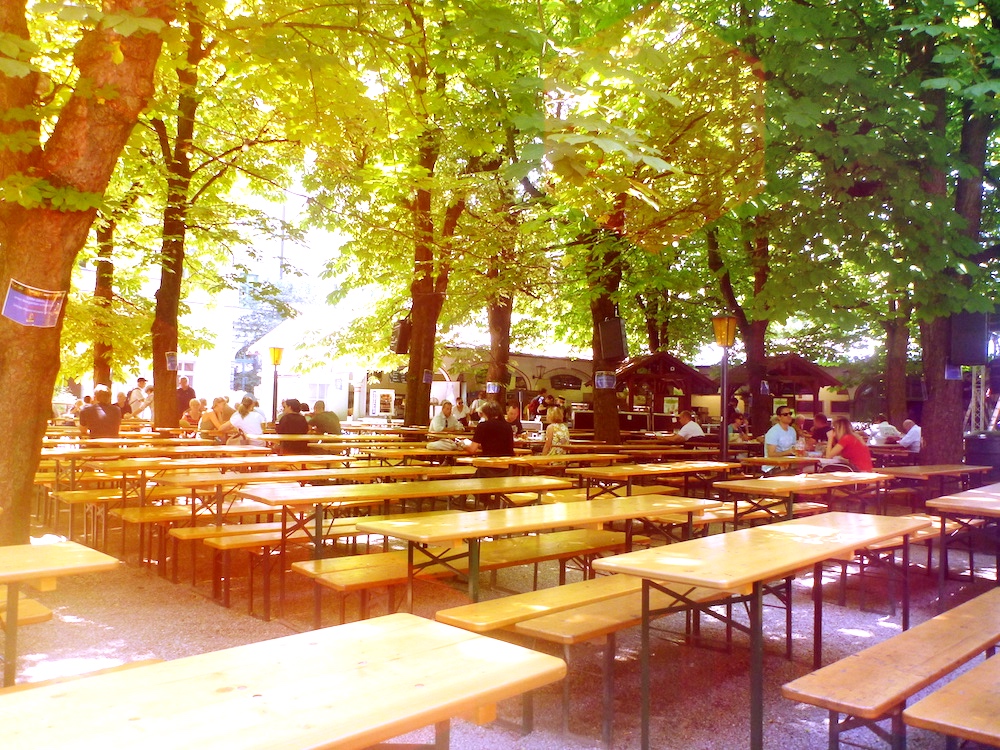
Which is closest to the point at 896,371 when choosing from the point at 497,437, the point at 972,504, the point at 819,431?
the point at 819,431

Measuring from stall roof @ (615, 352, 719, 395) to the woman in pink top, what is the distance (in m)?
12.2

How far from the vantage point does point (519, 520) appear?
14.6ft

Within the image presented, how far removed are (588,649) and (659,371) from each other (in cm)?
1707

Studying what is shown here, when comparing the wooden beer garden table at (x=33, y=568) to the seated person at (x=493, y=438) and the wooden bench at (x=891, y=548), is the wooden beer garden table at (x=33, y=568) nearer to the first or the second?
the wooden bench at (x=891, y=548)

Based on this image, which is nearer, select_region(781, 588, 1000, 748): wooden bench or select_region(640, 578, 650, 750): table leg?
select_region(781, 588, 1000, 748): wooden bench

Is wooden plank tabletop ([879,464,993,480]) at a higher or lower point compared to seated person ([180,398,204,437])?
lower

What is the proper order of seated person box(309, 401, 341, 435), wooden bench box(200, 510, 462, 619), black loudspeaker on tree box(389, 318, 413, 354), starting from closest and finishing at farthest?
wooden bench box(200, 510, 462, 619), seated person box(309, 401, 341, 435), black loudspeaker on tree box(389, 318, 413, 354)

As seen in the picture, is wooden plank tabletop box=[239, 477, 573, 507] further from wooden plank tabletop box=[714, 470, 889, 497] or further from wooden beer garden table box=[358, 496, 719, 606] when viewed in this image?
wooden plank tabletop box=[714, 470, 889, 497]

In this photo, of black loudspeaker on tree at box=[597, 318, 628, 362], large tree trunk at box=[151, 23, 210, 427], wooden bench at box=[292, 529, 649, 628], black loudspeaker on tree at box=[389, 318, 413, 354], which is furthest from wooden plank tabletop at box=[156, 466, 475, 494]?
black loudspeaker on tree at box=[389, 318, 413, 354]

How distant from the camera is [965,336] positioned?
10.3 metres

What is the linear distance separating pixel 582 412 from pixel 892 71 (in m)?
14.3

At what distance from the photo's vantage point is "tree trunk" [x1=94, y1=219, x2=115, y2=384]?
1416 centimetres

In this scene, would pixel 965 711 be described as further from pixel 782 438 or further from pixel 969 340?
pixel 969 340

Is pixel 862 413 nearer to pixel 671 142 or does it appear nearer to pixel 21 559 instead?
pixel 671 142
